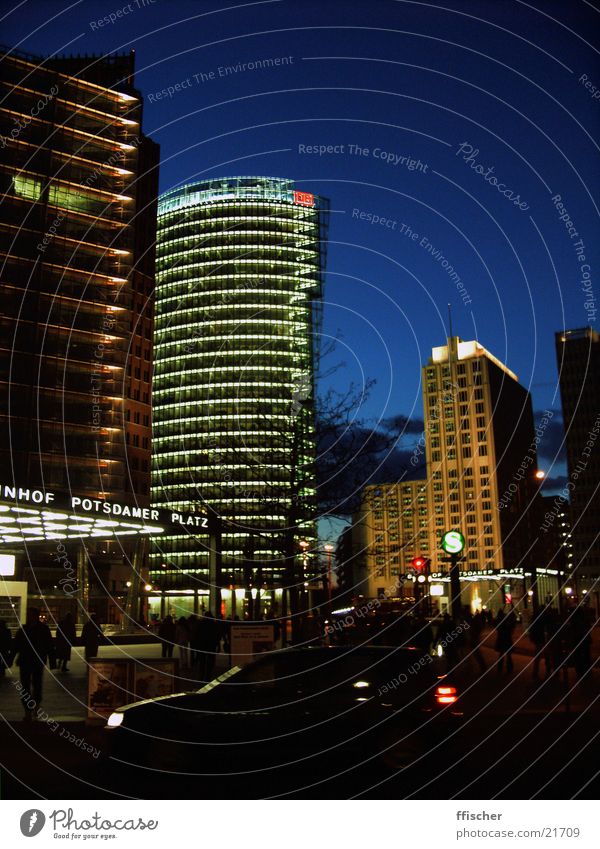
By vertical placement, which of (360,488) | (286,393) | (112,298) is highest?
(112,298)

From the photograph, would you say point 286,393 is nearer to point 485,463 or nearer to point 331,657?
point 331,657

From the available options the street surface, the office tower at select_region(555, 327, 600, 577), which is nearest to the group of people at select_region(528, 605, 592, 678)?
the street surface

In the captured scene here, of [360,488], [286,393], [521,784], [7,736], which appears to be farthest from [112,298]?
[521,784]

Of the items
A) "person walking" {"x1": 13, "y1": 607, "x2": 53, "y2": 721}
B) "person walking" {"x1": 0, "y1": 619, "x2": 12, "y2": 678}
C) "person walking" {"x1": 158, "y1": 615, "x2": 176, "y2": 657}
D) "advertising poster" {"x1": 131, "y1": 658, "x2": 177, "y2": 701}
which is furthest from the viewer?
"person walking" {"x1": 158, "y1": 615, "x2": 176, "y2": 657}

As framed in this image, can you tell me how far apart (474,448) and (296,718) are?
533ft

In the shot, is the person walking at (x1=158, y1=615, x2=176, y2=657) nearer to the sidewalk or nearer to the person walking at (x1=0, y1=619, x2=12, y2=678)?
the sidewalk

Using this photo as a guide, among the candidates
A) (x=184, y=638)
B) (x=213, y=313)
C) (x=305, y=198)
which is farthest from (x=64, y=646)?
(x=305, y=198)

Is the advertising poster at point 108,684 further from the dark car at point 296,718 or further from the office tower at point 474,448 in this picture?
the office tower at point 474,448

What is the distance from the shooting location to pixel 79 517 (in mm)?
36250

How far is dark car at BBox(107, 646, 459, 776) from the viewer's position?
9.63 metres

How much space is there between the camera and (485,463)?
171m

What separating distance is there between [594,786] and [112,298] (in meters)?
77.0

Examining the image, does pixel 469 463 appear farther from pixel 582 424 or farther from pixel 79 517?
pixel 79 517

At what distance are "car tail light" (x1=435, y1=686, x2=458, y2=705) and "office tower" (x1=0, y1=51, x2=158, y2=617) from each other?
6079 cm
